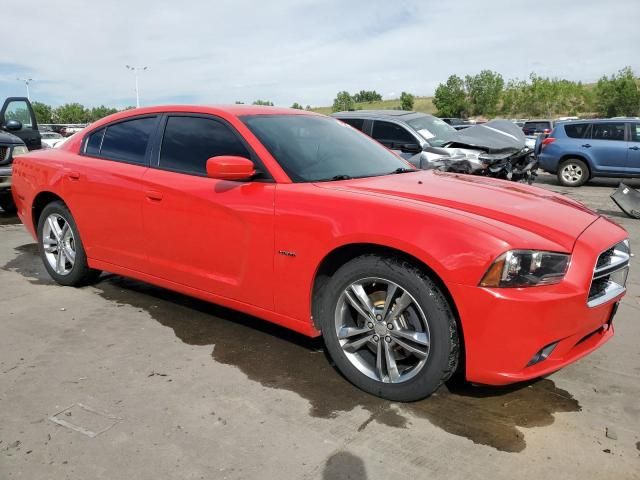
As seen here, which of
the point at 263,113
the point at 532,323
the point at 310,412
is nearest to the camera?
the point at 532,323

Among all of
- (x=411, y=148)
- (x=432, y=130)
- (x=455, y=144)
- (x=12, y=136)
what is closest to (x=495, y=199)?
(x=455, y=144)

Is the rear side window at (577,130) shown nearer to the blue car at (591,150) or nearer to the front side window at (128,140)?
the blue car at (591,150)

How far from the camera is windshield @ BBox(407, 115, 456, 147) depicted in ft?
31.9

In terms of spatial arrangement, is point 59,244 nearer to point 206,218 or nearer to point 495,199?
point 206,218

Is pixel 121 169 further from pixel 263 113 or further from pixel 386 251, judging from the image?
pixel 386 251

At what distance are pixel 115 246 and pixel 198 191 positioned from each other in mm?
1089

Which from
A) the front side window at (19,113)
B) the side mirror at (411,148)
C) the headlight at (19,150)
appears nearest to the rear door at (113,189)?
the headlight at (19,150)

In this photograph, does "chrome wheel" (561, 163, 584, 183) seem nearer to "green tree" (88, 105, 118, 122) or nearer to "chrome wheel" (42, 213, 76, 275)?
"chrome wheel" (42, 213, 76, 275)

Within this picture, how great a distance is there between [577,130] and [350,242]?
493 inches

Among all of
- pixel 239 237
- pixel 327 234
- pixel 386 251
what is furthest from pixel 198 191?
pixel 386 251

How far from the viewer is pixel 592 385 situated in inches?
124

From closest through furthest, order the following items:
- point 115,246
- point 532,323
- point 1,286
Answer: point 532,323, point 115,246, point 1,286

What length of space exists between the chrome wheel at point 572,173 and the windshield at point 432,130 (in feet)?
14.6

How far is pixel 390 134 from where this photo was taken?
9.95 m
